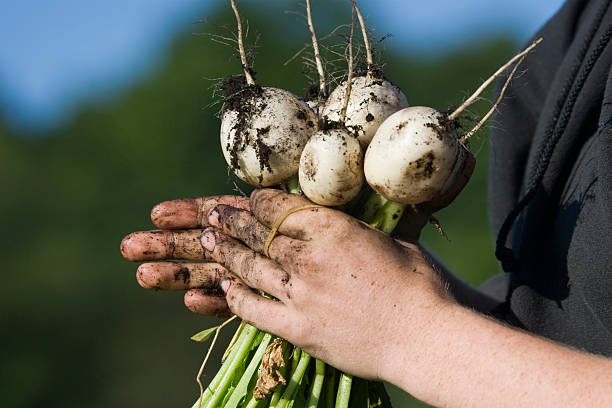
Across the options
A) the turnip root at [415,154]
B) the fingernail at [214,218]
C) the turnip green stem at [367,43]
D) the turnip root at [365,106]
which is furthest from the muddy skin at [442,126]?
the fingernail at [214,218]

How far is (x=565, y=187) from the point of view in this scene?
6.08 feet

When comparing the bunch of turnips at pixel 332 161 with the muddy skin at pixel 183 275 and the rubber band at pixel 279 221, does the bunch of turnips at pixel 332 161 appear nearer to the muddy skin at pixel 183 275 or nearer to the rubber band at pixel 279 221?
the rubber band at pixel 279 221

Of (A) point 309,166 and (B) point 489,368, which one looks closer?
(B) point 489,368

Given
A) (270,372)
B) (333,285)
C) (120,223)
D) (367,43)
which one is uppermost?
(367,43)

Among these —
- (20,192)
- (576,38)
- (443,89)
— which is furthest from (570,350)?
(443,89)

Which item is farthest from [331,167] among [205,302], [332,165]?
[205,302]

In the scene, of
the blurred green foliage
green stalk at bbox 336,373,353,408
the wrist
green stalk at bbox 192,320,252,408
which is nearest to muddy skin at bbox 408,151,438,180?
the wrist

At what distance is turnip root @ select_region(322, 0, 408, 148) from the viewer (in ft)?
5.07

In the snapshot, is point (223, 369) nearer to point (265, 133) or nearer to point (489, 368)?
point (265, 133)

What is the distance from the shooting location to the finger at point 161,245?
185 centimetres

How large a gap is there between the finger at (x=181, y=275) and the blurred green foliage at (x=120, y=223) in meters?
9.58

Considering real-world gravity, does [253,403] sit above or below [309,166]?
below

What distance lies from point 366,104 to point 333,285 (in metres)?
0.44

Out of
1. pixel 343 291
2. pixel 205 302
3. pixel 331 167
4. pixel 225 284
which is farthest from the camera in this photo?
pixel 205 302
